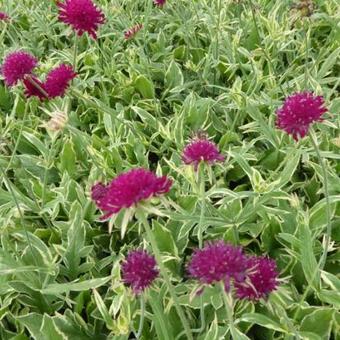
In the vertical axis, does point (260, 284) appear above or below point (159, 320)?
above

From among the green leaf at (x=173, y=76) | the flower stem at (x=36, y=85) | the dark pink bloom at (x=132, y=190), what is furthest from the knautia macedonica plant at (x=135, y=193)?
the green leaf at (x=173, y=76)

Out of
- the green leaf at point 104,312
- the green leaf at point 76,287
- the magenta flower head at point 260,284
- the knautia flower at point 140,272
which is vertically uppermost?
the knautia flower at point 140,272

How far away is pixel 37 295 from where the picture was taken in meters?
1.69

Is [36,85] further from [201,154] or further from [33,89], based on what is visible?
[201,154]

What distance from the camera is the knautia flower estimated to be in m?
1.20

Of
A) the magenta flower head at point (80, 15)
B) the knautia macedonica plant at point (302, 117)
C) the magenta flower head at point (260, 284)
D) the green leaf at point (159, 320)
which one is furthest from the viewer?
the magenta flower head at point (80, 15)

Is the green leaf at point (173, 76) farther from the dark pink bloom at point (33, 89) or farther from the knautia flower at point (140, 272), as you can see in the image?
the knautia flower at point (140, 272)

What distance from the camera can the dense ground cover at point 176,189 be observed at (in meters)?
1.42

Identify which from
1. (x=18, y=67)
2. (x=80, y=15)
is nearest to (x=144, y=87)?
(x=80, y=15)

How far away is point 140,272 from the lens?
120cm

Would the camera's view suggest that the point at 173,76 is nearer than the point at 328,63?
No

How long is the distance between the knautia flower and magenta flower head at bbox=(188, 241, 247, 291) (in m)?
0.17

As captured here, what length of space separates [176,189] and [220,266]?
3.10 feet

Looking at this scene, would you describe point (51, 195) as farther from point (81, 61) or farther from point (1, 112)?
point (81, 61)
